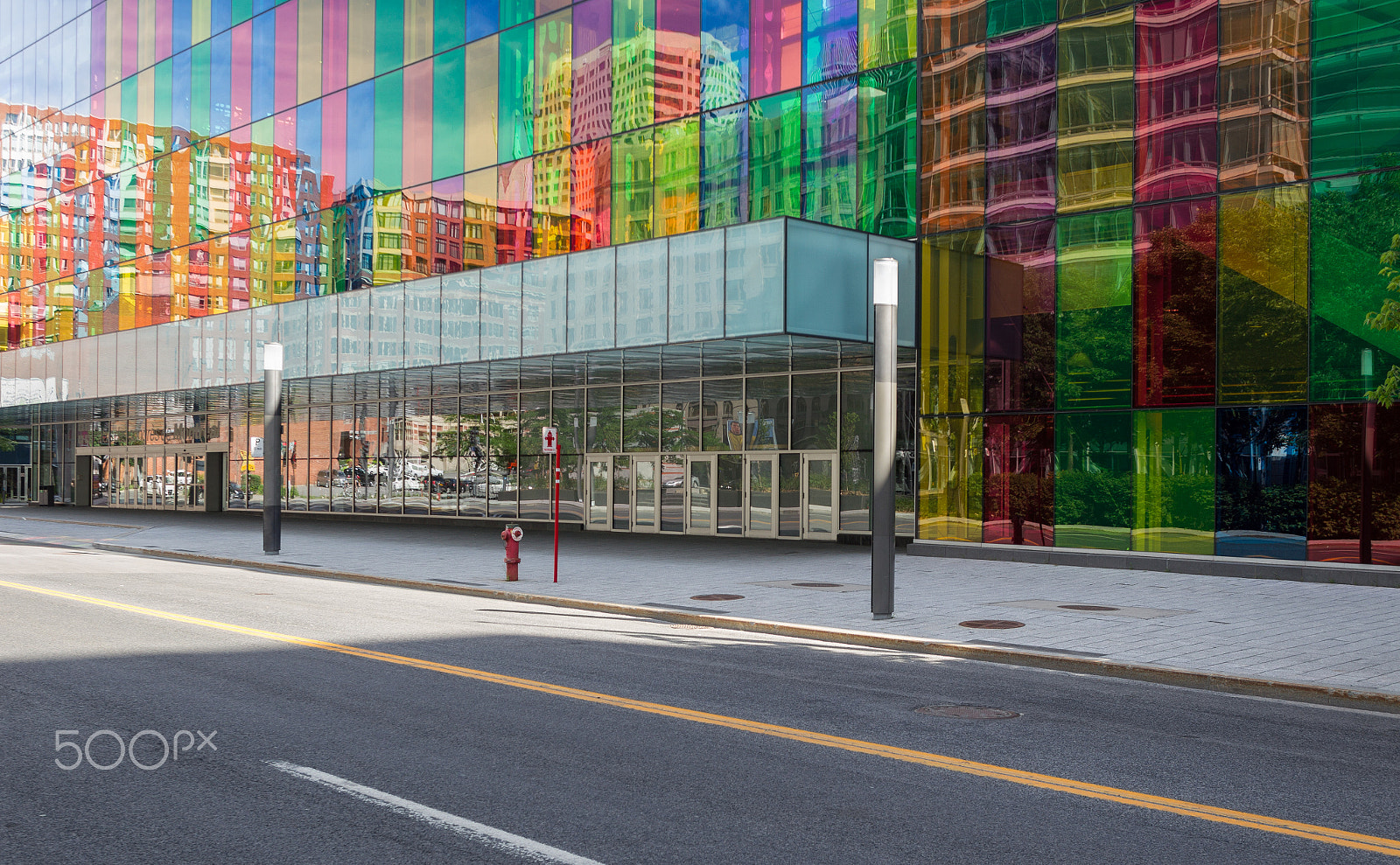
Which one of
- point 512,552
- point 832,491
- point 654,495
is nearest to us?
point 512,552

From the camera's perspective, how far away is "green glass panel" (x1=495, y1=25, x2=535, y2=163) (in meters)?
29.6

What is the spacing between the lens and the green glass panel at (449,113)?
1226 inches

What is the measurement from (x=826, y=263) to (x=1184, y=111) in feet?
21.9

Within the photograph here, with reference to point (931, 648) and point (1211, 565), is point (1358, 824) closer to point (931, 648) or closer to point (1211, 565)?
point (931, 648)

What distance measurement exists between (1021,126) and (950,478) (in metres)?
6.94

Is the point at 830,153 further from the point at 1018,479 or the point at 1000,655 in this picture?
the point at 1000,655

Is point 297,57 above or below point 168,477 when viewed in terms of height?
above

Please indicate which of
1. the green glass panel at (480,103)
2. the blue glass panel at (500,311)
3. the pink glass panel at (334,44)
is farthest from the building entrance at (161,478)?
the blue glass panel at (500,311)

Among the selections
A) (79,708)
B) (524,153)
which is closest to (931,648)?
(79,708)

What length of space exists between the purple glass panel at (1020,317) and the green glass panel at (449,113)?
49.3 ft

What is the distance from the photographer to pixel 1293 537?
18.9 m

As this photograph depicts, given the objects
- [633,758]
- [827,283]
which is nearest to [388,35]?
[827,283]

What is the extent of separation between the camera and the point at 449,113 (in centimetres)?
3148

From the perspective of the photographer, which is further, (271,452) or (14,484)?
(14,484)
